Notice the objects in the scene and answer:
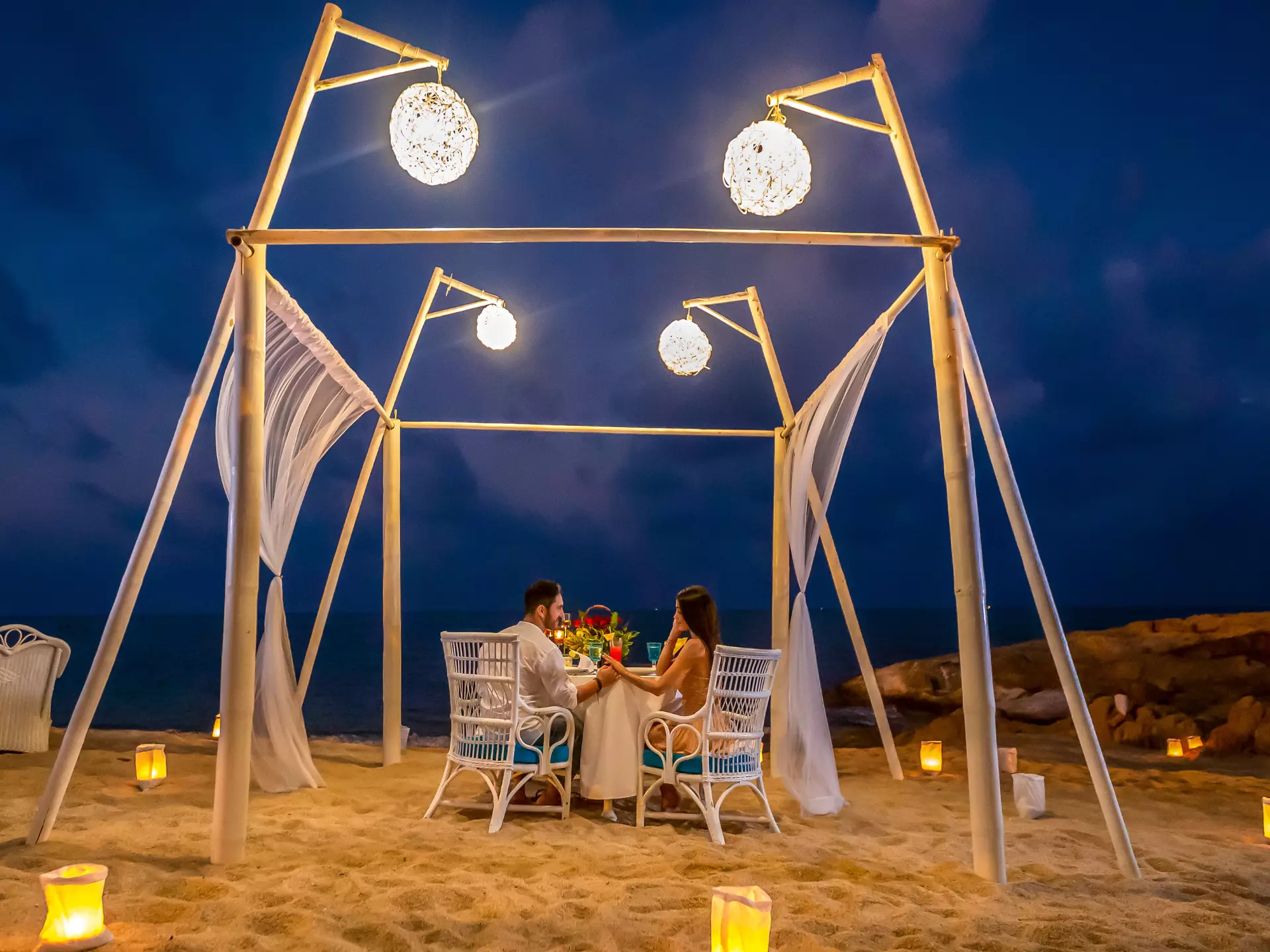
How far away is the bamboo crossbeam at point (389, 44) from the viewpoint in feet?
11.6

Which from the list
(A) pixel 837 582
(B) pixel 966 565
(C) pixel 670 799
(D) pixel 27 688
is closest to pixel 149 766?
(D) pixel 27 688

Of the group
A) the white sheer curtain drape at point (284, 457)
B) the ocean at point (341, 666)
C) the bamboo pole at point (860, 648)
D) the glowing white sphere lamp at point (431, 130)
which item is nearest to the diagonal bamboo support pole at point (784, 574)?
the bamboo pole at point (860, 648)

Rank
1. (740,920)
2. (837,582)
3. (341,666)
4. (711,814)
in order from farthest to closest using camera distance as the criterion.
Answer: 1. (341,666)
2. (837,582)
3. (711,814)
4. (740,920)

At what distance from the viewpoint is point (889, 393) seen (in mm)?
27797

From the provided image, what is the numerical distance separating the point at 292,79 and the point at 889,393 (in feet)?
66.1

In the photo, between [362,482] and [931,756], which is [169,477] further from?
[931,756]

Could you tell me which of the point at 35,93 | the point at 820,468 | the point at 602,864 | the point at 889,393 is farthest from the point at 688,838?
the point at 889,393

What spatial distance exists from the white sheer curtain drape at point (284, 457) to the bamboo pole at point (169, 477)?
0.55ft

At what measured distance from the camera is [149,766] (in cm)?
462

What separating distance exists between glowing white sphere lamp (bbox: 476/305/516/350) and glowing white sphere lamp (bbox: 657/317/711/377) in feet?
3.56

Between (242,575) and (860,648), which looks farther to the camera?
(860,648)

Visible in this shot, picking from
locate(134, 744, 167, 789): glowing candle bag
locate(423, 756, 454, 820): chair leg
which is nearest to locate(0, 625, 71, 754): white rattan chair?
locate(134, 744, 167, 789): glowing candle bag

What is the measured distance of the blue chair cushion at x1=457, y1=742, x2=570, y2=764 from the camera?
13.3ft

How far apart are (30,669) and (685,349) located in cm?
490
